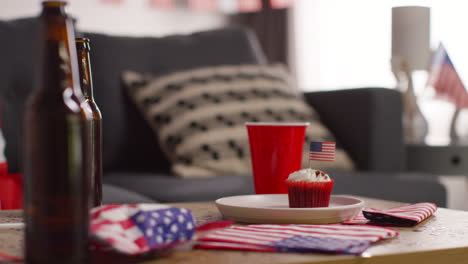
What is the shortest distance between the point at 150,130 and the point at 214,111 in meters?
0.29

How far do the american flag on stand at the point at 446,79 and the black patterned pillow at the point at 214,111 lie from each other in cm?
100

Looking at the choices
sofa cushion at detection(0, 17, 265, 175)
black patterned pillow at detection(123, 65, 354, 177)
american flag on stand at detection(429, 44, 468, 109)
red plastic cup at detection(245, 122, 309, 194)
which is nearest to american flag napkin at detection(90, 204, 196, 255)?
red plastic cup at detection(245, 122, 309, 194)

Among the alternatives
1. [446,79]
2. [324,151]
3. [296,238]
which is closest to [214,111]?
[324,151]

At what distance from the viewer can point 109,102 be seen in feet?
6.88

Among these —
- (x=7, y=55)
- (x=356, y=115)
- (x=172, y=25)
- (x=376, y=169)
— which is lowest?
(x=376, y=169)

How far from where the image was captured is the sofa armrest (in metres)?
2.05

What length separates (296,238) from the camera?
0.70m

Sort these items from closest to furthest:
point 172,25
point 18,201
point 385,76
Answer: point 18,201
point 385,76
point 172,25

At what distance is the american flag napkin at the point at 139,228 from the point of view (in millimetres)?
590

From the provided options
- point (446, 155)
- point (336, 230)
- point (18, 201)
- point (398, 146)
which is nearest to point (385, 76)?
point (446, 155)

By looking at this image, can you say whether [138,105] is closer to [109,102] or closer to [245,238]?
[109,102]

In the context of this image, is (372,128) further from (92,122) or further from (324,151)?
(92,122)

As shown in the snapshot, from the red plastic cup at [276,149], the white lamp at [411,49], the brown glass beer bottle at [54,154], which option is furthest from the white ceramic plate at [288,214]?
the white lamp at [411,49]

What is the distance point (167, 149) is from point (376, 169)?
0.70m
